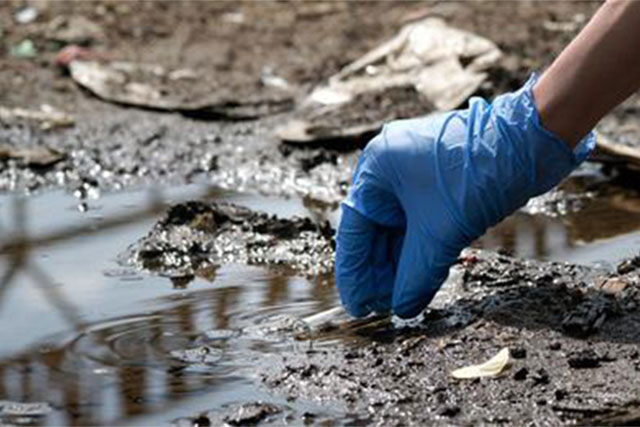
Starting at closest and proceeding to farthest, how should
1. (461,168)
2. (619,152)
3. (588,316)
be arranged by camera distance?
(588,316)
(461,168)
(619,152)

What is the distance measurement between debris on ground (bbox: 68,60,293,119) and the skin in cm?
266

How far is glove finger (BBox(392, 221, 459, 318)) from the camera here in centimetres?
365

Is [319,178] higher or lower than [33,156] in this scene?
lower

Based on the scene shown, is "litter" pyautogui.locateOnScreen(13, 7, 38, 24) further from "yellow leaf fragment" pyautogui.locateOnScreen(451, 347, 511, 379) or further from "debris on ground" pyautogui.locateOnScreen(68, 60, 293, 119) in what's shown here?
"yellow leaf fragment" pyautogui.locateOnScreen(451, 347, 511, 379)

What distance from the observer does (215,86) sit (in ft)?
21.2

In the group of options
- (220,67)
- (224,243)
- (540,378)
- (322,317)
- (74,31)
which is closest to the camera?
(540,378)

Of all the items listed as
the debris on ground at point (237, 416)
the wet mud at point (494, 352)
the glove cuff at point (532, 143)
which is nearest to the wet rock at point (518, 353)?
the wet mud at point (494, 352)

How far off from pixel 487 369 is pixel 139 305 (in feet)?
3.21

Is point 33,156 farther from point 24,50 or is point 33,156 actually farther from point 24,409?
point 24,409

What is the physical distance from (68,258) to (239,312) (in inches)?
27.7

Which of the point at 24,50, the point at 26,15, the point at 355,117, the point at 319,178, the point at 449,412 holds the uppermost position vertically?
the point at 26,15

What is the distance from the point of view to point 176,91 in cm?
638

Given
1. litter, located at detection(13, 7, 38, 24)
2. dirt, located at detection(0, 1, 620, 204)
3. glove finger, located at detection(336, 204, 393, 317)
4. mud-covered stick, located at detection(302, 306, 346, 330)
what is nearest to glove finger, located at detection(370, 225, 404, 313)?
glove finger, located at detection(336, 204, 393, 317)

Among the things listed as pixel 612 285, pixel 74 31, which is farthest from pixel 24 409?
pixel 74 31
